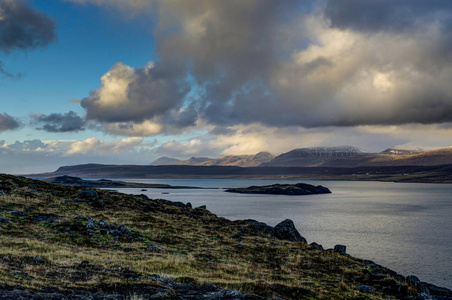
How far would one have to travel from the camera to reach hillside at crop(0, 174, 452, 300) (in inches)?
662

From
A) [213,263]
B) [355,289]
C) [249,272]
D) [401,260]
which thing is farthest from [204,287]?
[401,260]

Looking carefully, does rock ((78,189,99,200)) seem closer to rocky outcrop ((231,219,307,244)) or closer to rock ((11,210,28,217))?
rock ((11,210,28,217))

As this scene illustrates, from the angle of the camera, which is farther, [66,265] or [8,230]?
[8,230]

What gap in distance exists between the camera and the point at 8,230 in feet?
101

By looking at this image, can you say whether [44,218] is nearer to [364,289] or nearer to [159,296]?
[159,296]

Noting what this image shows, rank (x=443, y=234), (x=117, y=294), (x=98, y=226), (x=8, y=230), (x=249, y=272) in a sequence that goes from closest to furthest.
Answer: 1. (x=117, y=294)
2. (x=249, y=272)
3. (x=8, y=230)
4. (x=98, y=226)
5. (x=443, y=234)

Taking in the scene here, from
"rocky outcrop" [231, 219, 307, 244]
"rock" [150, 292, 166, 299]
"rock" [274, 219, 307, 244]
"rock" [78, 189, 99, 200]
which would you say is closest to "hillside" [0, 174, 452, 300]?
"rock" [150, 292, 166, 299]

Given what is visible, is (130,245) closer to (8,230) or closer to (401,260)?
Answer: (8,230)

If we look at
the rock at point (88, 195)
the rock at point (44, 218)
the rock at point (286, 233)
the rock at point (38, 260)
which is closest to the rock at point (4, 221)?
the rock at point (44, 218)

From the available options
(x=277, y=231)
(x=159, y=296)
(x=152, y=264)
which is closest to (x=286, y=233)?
(x=277, y=231)

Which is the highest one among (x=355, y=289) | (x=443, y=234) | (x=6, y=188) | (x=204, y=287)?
(x=6, y=188)

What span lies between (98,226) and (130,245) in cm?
625

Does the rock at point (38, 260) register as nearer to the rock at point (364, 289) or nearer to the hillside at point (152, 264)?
the hillside at point (152, 264)

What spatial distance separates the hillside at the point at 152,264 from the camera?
662 inches
